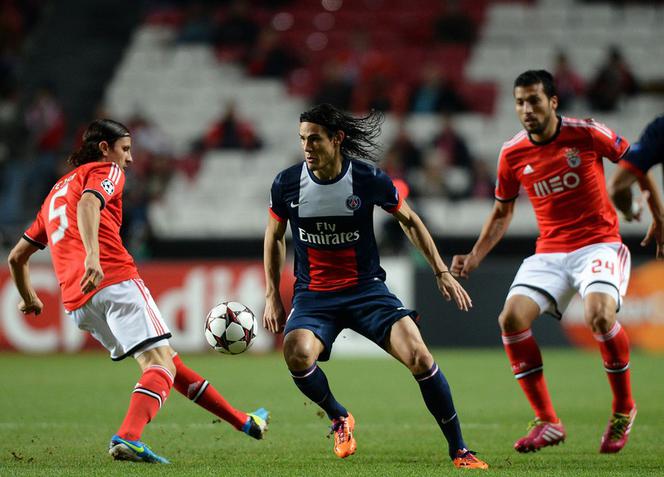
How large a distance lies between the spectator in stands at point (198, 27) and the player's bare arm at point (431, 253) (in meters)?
15.8

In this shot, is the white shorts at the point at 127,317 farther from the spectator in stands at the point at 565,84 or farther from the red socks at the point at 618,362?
the spectator in stands at the point at 565,84

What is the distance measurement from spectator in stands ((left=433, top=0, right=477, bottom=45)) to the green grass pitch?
860cm

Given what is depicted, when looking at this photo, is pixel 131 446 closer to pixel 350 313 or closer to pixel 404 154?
pixel 350 313

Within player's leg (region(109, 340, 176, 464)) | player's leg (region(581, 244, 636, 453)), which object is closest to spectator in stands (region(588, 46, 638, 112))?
player's leg (region(581, 244, 636, 453))

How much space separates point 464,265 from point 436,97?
12037 millimetres

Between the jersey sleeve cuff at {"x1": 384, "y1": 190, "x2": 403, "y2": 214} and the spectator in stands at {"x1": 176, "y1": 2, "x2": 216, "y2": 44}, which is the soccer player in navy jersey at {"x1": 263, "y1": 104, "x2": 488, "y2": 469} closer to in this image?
the jersey sleeve cuff at {"x1": 384, "y1": 190, "x2": 403, "y2": 214}

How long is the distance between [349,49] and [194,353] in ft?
27.6

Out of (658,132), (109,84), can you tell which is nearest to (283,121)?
(109,84)

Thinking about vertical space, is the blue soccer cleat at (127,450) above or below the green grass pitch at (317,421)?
above

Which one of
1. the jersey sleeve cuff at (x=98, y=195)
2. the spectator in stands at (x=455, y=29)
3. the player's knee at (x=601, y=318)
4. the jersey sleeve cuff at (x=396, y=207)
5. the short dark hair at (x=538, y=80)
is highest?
the spectator in stands at (x=455, y=29)

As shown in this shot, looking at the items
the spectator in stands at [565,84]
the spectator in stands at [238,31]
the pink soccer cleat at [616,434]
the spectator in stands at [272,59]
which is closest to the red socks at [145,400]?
the pink soccer cleat at [616,434]

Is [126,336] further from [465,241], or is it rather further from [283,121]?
[283,121]

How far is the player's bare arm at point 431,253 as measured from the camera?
6.04 meters

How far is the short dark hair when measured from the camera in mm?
6637
